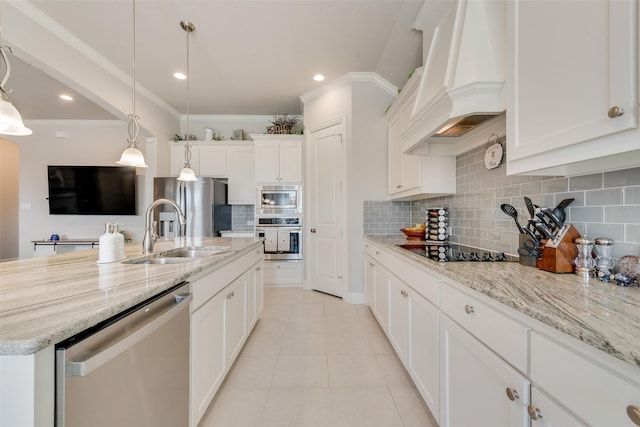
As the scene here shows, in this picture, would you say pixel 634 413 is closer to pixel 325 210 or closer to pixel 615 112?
pixel 615 112

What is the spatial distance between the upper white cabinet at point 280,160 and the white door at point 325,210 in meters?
0.33

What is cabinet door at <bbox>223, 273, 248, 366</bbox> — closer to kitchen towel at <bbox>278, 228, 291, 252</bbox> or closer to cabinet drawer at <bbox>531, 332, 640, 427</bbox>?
cabinet drawer at <bbox>531, 332, 640, 427</bbox>

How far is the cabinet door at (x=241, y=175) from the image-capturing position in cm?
453

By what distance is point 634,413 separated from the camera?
1.62 ft

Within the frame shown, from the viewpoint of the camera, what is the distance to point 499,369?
853 mm

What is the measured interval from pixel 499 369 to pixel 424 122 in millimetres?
1545

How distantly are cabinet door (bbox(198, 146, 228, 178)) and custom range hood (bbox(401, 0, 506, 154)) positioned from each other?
11.9ft

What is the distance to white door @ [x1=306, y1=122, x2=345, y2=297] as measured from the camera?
11.6ft

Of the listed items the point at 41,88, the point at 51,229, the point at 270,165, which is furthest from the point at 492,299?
the point at 51,229

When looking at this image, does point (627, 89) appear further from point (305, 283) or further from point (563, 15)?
point (305, 283)

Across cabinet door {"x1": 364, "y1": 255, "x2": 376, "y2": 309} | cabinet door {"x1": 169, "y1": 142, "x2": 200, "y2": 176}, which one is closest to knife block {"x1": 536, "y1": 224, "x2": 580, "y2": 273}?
cabinet door {"x1": 364, "y1": 255, "x2": 376, "y2": 309}

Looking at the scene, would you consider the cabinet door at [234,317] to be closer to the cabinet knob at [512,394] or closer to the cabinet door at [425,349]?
the cabinet door at [425,349]

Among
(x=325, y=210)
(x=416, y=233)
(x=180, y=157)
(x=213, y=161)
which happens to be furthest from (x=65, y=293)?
(x=180, y=157)

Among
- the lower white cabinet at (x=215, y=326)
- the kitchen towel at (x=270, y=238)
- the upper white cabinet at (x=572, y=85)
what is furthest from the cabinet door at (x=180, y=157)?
the upper white cabinet at (x=572, y=85)
